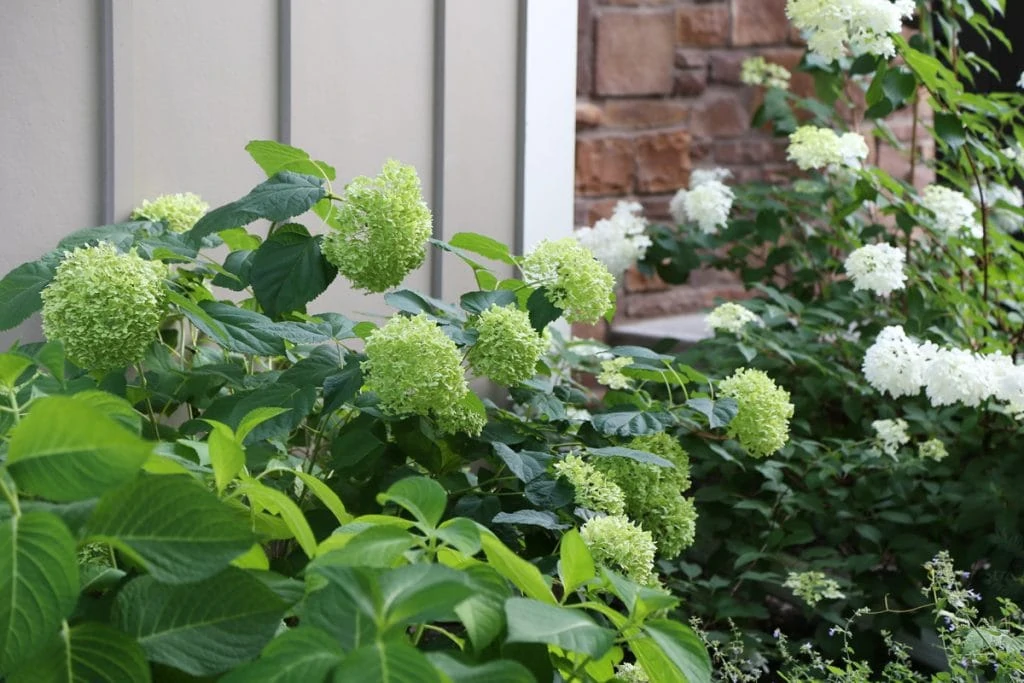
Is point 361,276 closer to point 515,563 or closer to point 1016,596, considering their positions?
point 515,563

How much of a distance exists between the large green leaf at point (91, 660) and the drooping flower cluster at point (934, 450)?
1446mm

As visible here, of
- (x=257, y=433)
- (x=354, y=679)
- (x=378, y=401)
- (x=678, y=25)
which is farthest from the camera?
(x=678, y=25)

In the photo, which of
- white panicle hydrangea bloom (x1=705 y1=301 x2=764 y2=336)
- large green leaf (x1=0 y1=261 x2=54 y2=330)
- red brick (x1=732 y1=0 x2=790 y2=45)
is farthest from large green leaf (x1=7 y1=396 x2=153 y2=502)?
red brick (x1=732 y1=0 x2=790 y2=45)

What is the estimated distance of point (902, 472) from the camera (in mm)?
1839

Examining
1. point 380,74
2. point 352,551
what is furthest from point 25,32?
point 352,551

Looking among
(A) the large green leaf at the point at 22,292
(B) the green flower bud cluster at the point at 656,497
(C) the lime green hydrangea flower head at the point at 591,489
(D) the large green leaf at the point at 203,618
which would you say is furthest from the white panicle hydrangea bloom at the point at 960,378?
(D) the large green leaf at the point at 203,618

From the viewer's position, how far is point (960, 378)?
1700 millimetres

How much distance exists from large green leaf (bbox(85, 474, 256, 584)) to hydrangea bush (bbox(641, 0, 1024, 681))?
100cm

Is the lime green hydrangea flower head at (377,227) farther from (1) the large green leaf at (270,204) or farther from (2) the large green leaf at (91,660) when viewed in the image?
(2) the large green leaf at (91,660)

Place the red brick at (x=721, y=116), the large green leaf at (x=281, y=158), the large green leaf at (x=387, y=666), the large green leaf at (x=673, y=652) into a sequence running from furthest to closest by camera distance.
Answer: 1. the red brick at (x=721, y=116)
2. the large green leaf at (x=281, y=158)
3. the large green leaf at (x=673, y=652)
4. the large green leaf at (x=387, y=666)

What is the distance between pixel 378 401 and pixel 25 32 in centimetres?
65

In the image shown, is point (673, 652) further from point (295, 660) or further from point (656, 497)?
point (656, 497)

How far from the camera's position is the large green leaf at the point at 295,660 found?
0.54 metres

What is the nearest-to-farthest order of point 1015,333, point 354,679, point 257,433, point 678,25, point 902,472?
point 354,679, point 257,433, point 902,472, point 1015,333, point 678,25
